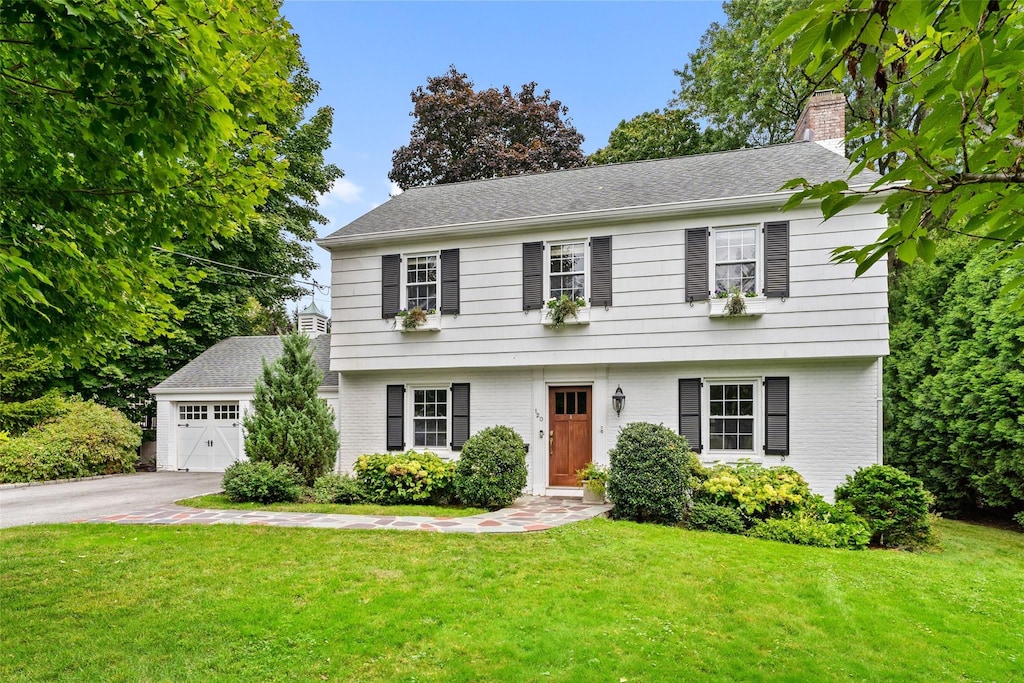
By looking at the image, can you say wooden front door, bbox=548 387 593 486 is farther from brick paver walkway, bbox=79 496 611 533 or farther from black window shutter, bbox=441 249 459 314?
black window shutter, bbox=441 249 459 314

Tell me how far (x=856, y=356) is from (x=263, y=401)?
10463 millimetres

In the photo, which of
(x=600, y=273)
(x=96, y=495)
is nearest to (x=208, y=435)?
(x=96, y=495)

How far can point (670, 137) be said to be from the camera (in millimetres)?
Answer: 19938

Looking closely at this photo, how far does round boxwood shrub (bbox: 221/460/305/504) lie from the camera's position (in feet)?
30.4

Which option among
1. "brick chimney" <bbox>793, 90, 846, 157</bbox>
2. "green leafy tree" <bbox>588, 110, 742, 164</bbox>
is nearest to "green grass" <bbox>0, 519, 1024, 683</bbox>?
"brick chimney" <bbox>793, 90, 846, 157</bbox>

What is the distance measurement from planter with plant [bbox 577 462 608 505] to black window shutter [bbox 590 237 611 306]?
9.96 feet

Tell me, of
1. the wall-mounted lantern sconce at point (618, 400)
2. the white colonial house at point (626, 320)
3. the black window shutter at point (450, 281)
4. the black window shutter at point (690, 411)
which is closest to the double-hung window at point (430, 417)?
the white colonial house at point (626, 320)

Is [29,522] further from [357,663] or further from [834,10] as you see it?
[834,10]

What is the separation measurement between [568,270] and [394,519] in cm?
543

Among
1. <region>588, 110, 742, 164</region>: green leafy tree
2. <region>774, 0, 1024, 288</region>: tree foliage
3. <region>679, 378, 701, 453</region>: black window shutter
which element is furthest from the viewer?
<region>588, 110, 742, 164</region>: green leafy tree

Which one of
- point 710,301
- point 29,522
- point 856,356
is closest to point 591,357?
point 710,301

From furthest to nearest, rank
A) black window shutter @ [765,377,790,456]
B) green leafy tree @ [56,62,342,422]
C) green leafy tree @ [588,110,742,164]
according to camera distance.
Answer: green leafy tree @ [588,110,742,164], green leafy tree @ [56,62,342,422], black window shutter @ [765,377,790,456]

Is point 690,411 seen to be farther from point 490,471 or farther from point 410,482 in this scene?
point 410,482

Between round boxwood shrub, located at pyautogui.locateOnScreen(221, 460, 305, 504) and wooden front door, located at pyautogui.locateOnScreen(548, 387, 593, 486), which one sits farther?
wooden front door, located at pyautogui.locateOnScreen(548, 387, 593, 486)
